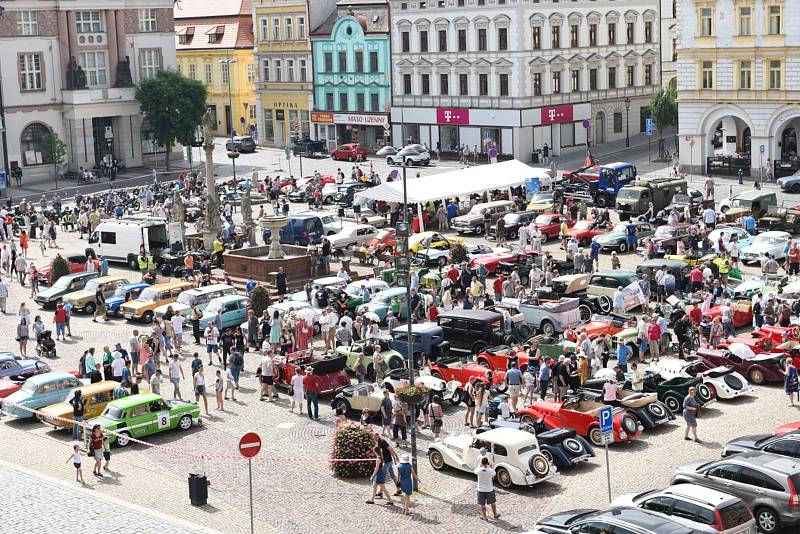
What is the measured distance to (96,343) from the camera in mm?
40188

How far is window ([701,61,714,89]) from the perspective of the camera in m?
66.9

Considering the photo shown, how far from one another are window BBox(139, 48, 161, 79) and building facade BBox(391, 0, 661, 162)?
16819 mm

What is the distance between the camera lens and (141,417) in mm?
30094

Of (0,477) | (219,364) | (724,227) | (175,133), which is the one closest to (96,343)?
(219,364)

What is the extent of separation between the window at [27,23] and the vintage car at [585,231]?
144 feet

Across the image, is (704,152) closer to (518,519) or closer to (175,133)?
(175,133)

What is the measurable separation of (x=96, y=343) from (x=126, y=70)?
160 feet

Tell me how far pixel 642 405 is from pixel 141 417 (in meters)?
11.7

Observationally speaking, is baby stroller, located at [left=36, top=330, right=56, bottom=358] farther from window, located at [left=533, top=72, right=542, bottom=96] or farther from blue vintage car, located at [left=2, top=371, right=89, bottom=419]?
window, located at [left=533, top=72, right=542, bottom=96]

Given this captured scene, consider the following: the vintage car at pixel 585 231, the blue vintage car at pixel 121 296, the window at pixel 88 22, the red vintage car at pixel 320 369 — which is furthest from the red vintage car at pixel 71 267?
the window at pixel 88 22

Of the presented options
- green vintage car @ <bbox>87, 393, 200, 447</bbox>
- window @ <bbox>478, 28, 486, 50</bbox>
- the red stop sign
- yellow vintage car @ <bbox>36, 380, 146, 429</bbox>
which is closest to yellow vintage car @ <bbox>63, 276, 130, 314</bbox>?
yellow vintage car @ <bbox>36, 380, 146, 429</bbox>

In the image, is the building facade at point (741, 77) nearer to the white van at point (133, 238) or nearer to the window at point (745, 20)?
the window at point (745, 20)

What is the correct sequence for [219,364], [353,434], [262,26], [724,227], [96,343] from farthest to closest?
[262,26]
[724,227]
[96,343]
[219,364]
[353,434]

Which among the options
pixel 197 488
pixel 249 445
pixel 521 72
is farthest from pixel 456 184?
pixel 249 445
